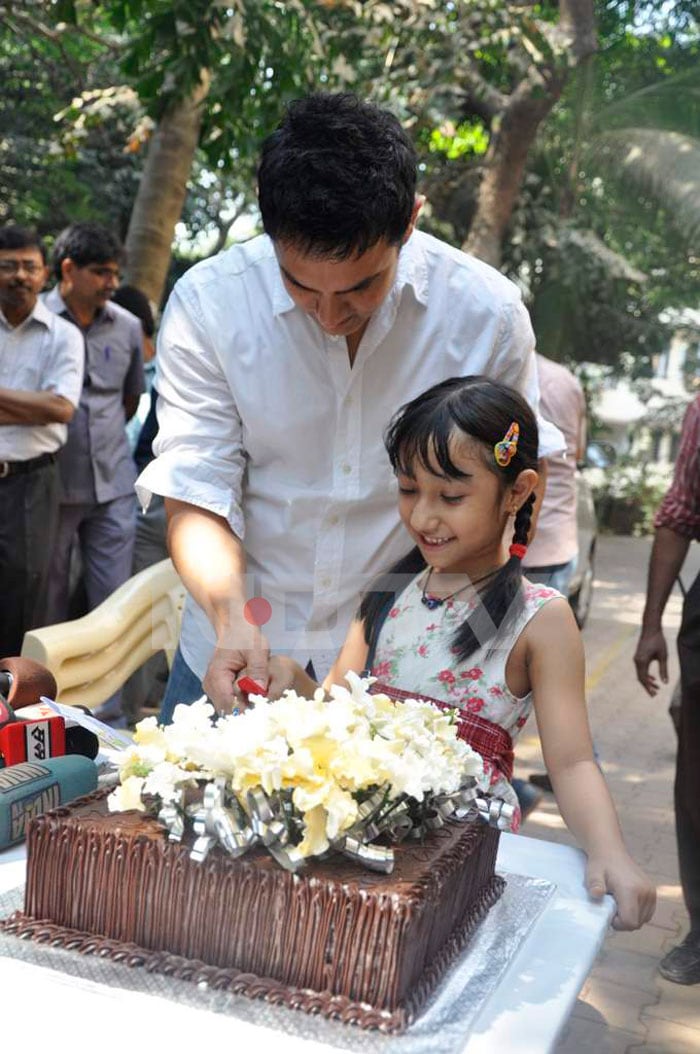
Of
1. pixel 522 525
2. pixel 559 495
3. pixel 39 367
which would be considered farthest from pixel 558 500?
pixel 522 525

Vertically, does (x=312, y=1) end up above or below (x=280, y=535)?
above

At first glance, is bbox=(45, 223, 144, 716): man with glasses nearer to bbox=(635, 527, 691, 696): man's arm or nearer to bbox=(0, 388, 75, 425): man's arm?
bbox=(0, 388, 75, 425): man's arm

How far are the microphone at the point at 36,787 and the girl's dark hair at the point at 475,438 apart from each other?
27.6 inches

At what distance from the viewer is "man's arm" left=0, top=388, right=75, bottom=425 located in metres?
4.61

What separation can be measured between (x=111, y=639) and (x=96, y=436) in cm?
208

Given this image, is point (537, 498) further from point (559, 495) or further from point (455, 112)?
point (455, 112)

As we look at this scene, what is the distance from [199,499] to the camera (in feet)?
7.36

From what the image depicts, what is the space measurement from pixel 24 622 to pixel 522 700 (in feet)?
10.7

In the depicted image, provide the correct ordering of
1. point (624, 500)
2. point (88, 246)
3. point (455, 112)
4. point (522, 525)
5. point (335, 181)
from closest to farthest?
point (335, 181)
point (522, 525)
point (88, 246)
point (455, 112)
point (624, 500)

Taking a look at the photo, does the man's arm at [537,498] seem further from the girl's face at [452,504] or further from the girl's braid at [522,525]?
the girl's face at [452,504]

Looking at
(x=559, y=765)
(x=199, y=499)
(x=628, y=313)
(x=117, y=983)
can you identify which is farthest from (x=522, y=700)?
(x=628, y=313)

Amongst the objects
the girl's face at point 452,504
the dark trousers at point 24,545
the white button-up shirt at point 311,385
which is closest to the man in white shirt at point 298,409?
the white button-up shirt at point 311,385

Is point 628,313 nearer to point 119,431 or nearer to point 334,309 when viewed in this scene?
point 119,431

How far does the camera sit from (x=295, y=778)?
136 centimetres
